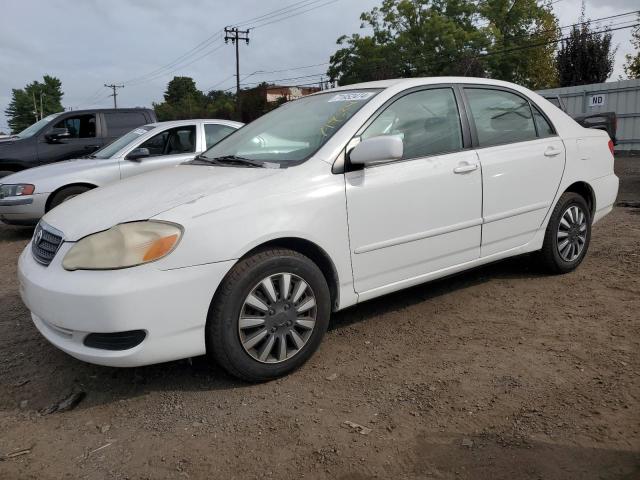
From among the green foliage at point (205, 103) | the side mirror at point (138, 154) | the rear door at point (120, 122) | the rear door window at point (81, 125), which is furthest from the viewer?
the green foliage at point (205, 103)

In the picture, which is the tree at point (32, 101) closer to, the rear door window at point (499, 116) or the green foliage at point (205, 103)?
the green foliage at point (205, 103)

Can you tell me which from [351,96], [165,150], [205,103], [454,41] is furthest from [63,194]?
[205,103]

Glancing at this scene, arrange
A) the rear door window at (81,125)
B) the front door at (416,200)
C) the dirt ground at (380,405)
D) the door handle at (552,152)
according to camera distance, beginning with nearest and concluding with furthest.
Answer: the dirt ground at (380,405) < the front door at (416,200) < the door handle at (552,152) < the rear door window at (81,125)

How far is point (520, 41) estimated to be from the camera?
45188mm

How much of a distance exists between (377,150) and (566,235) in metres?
2.31

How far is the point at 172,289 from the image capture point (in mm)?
2625

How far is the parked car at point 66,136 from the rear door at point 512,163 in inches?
288

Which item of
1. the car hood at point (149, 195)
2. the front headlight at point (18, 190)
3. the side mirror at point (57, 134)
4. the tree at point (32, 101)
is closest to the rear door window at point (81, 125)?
the side mirror at point (57, 134)

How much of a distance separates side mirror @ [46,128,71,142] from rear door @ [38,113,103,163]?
3 cm

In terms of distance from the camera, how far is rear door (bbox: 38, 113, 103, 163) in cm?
919

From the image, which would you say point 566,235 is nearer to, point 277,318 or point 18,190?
point 277,318

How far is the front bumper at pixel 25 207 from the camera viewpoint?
707 centimetres

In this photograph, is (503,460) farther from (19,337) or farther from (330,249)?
(19,337)

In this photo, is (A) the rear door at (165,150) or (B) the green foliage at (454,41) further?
(B) the green foliage at (454,41)
